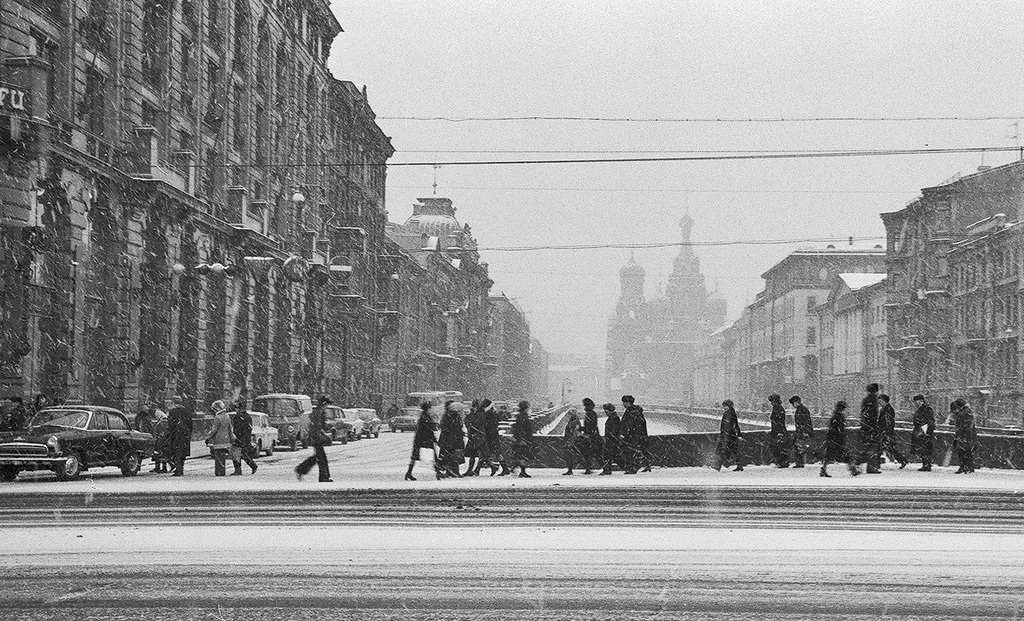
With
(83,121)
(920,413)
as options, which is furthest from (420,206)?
(920,413)

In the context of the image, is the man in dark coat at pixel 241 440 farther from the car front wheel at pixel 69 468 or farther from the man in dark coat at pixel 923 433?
the man in dark coat at pixel 923 433

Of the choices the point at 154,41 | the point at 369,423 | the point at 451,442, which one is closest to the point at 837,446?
the point at 451,442

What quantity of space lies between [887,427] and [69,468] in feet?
53.1

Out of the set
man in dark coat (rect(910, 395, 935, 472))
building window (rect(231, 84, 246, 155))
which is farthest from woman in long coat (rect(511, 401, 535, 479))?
A: building window (rect(231, 84, 246, 155))

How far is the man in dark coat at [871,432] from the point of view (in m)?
23.3

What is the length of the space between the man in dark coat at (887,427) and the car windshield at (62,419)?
15.7 metres

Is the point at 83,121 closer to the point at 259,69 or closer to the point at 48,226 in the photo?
the point at 48,226

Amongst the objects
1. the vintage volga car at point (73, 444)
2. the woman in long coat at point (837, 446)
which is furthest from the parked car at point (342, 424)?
the woman in long coat at point (837, 446)

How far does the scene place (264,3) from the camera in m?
54.3

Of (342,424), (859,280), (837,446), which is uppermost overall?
(859,280)

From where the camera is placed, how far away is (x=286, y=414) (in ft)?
130

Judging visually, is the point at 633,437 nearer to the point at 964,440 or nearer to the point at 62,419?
the point at 964,440

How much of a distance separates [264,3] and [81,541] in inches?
1757

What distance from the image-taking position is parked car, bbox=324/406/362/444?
45500 millimetres
